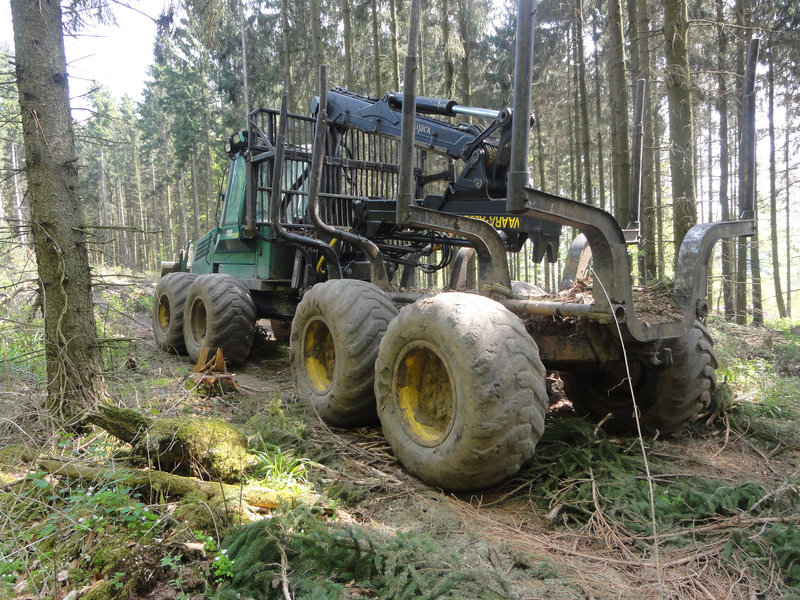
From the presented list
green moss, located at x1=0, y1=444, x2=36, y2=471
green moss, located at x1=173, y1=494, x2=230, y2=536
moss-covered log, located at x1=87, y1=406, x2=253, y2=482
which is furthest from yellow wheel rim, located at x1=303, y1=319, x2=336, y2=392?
green moss, located at x1=173, y1=494, x2=230, y2=536

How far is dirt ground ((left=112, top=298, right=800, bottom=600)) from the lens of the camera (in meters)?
2.21

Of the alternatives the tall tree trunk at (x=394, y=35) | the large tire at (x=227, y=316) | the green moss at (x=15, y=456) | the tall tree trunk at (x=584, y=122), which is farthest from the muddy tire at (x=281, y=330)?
the tall tree trunk at (x=394, y=35)

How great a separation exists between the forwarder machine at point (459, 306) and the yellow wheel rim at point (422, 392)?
0.01 m

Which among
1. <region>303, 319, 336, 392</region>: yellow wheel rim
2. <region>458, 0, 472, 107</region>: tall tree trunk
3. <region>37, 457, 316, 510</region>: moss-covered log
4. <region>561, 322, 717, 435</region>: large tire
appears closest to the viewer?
<region>37, 457, 316, 510</region>: moss-covered log

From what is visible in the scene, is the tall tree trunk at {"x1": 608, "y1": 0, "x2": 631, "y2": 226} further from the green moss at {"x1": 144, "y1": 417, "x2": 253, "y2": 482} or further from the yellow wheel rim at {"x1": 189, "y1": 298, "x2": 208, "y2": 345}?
the green moss at {"x1": 144, "y1": 417, "x2": 253, "y2": 482}

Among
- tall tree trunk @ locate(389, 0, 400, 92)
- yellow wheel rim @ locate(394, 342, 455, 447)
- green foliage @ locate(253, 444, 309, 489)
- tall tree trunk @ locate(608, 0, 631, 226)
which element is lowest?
green foliage @ locate(253, 444, 309, 489)

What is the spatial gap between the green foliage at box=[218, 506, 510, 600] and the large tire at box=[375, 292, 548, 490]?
66 cm

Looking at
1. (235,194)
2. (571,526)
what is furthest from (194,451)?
(235,194)

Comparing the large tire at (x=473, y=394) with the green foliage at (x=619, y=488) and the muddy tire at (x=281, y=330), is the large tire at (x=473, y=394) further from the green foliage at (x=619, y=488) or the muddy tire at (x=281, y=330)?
the muddy tire at (x=281, y=330)

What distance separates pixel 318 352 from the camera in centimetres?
497

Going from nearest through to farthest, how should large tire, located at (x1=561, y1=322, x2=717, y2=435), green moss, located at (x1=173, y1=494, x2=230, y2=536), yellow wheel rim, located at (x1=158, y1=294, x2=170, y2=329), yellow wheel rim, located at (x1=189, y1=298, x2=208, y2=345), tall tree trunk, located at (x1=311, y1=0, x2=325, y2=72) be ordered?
green moss, located at (x1=173, y1=494, x2=230, y2=536) → large tire, located at (x1=561, y1=322, x2=717, y2=435) → yellow wheel rim, located at (x1=189, y1=298, x2=208, y2=345) → yellow wheel rim, located at (x1=158, y1=294, x2=170, y2=329) → tall tree trunk, located at (x1=311, y1=0, x2=325, y2=72)

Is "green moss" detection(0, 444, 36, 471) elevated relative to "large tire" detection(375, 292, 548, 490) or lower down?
lower down

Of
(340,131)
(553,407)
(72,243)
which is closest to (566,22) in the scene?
(340,131)

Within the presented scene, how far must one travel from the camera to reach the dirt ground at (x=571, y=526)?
2215 millimetres
